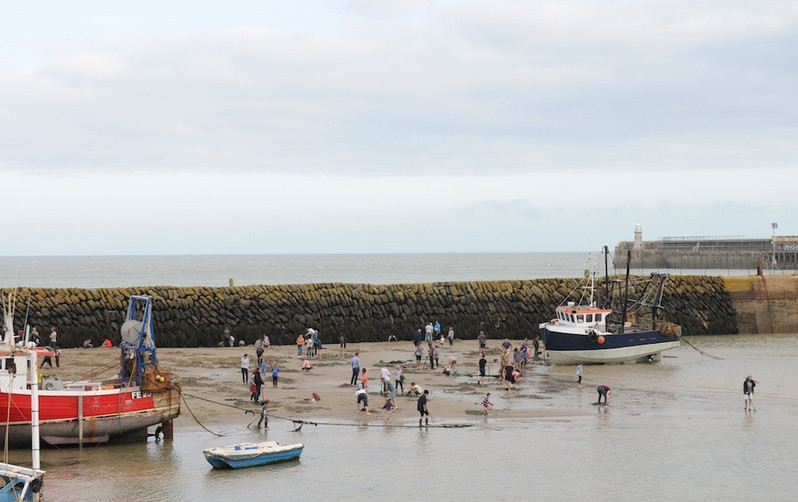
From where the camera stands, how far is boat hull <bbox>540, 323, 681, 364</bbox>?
143 ft

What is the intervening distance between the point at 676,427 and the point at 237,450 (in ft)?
44.0

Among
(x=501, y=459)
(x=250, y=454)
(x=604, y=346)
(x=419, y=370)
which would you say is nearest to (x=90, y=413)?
(x=250, y=454)

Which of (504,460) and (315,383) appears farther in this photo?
(315,383)

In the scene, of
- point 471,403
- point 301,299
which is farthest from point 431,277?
point 471,403

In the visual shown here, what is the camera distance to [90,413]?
2514 cm

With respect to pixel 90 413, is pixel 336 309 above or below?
above

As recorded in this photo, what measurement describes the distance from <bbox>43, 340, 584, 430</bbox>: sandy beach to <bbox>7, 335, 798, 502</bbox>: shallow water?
89cm

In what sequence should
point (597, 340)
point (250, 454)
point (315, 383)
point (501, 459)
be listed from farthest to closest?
point (597, 340)
point (315, 383)
point (501, 459)
point (250, 454)

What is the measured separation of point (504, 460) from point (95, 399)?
10.5m

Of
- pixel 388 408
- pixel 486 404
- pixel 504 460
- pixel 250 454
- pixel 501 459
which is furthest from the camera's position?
pixel 486 404

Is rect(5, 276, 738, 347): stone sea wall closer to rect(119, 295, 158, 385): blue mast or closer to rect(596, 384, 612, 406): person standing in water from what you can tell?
rect(596, 384, 612, 406): person standing in water

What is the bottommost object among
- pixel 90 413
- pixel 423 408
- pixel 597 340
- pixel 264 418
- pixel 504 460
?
pixel 504 460

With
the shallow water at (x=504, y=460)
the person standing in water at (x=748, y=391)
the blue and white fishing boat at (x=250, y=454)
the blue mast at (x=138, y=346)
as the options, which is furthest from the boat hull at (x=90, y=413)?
the person standing in water at (x=748, y=391)

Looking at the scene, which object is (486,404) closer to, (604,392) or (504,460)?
(604,392)
